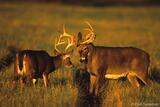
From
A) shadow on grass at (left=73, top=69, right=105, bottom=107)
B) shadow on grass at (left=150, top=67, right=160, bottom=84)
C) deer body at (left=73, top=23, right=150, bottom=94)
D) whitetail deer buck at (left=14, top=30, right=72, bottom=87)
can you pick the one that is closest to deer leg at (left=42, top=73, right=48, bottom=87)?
whitetail deer buck at (left=14, top=30, right=72, bottom=87)

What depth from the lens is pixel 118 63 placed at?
12.6 metres

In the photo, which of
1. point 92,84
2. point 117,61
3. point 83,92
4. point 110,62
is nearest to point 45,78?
point 83,92

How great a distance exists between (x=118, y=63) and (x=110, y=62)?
0.67 feet

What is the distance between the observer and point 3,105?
34.4 ft

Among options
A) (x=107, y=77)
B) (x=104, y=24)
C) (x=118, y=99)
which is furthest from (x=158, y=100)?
(x=104, y=24)

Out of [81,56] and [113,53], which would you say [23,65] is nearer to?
[81,56]

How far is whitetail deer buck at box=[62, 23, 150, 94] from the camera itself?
12430 mm

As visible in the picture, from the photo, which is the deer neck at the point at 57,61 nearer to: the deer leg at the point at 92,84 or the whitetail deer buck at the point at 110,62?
the whitetail deer buck at the point at 110,62

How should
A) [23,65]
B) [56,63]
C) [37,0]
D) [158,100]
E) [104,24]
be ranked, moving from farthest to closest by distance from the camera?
[37,0] < [104,24] < [56,63] < [23,65] < [158,100]

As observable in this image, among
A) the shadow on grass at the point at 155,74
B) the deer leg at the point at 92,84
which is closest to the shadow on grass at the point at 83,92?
the deer leg at the point at 92,84

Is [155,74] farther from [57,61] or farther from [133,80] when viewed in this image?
[57,61]

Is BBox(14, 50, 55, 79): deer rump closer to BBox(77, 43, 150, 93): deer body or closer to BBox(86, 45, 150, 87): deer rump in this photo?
BBox(77, 43, 150, 93): deer body

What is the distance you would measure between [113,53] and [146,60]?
856 millimetres

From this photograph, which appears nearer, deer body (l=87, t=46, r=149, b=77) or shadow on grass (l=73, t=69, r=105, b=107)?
shadow on grass (l=73, t=69, r=105, b=107)
